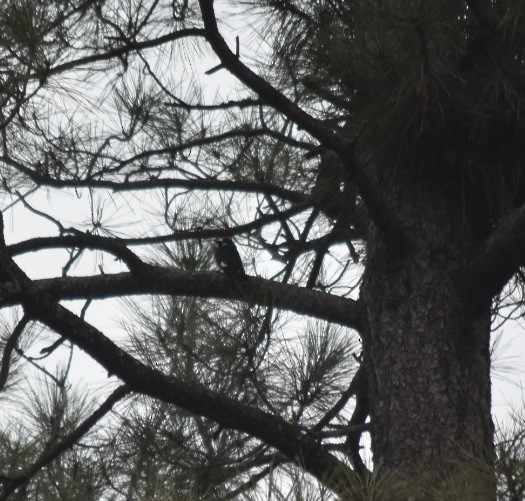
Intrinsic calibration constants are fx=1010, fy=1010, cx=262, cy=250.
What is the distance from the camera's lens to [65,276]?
2096mm

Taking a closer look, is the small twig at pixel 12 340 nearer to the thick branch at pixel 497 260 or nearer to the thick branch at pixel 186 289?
the thick branch at pixel 186 289

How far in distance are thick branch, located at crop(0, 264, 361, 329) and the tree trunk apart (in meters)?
0.08

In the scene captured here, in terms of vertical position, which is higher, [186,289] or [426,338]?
[186,289]

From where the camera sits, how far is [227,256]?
252 centimetres

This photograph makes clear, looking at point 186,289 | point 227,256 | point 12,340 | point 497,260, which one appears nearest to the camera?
point 12,340

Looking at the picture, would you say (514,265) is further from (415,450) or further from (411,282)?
(415,450)

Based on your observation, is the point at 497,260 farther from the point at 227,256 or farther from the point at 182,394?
the point at 227,256

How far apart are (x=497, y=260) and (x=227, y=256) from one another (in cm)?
83

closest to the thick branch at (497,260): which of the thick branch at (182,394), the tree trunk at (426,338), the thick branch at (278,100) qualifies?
the tree trunk at (426,338)

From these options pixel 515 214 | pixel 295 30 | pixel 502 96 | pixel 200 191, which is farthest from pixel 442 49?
pixel 200 191

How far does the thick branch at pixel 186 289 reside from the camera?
2.06 meters

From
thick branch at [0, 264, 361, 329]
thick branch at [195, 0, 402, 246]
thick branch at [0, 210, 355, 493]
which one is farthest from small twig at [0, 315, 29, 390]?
thick branch at [195, 0, 402, 246]

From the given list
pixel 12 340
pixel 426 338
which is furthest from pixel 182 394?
pixel 426 338

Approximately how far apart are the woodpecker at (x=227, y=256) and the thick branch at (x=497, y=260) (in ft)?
2.01
